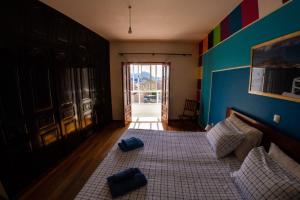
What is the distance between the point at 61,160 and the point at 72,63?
1.77 metres

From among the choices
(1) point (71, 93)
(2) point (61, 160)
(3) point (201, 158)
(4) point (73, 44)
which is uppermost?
(4) point (73, 44)

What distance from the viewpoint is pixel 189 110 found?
15.2ft

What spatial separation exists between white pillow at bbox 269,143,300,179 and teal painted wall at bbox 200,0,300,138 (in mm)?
332

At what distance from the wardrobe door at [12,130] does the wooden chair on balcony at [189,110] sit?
3757mm

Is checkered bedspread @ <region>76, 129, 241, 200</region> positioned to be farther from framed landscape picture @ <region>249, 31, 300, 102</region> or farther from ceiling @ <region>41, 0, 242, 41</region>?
ceiling @ <region>41, 0, 242, 41</region>

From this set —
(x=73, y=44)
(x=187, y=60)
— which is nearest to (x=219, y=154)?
(x=73, y=44)

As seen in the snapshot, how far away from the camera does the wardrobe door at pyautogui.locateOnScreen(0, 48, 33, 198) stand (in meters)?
1.60

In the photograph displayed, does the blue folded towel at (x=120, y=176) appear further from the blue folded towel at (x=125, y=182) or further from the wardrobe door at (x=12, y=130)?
the wardrobe door at (x=12, y=130)

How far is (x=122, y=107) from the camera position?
474 centimetres

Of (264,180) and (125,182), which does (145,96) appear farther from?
(264,180)

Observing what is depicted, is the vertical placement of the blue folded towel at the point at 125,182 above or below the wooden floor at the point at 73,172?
above

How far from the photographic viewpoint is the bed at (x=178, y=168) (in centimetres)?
114

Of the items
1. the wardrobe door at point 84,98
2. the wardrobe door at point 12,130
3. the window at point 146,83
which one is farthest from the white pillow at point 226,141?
the window at point 146,83

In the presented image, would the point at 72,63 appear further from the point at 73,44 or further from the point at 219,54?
the point at 219,54
